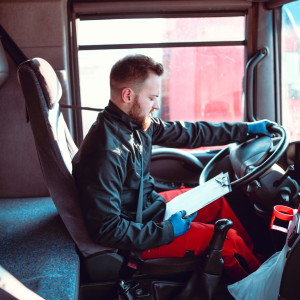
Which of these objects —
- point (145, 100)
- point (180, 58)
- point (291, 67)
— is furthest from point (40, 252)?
point (291, 67)

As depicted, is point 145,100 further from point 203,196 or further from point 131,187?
point 203,196

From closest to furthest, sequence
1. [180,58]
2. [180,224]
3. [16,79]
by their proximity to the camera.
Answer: [180,224], [16,79], [180,58]

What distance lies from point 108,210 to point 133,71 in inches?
25.7

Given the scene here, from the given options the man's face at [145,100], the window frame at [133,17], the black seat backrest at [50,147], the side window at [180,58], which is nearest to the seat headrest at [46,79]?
the black seat backrest at [50,147]

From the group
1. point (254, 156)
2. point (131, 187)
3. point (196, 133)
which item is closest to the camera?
point (131, 187)

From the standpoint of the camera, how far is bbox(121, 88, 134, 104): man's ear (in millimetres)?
1292

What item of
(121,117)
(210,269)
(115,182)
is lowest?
(210,269)

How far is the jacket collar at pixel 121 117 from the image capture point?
4.20 ft

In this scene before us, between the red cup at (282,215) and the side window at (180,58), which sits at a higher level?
the side window at (180,58)

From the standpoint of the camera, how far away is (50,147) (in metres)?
1.06

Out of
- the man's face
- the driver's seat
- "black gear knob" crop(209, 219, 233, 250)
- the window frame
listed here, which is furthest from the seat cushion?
the window frame

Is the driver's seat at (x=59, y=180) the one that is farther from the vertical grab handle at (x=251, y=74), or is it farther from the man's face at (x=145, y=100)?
the vertical grab handle at (x=251, y=74)

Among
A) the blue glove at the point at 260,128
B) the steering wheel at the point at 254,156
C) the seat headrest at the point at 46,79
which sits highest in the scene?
the seat headrest at the point at 46,79

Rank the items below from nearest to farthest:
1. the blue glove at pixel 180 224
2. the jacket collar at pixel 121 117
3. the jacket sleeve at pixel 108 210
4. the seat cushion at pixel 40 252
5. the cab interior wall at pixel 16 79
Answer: the seat cushion at pixel 40 252
the jacket sleeve at pixel 108 210
the blue glove at pixel 180 224
the jacket collar at pixel 121 117
the cab interior wall at pixel 16 79
